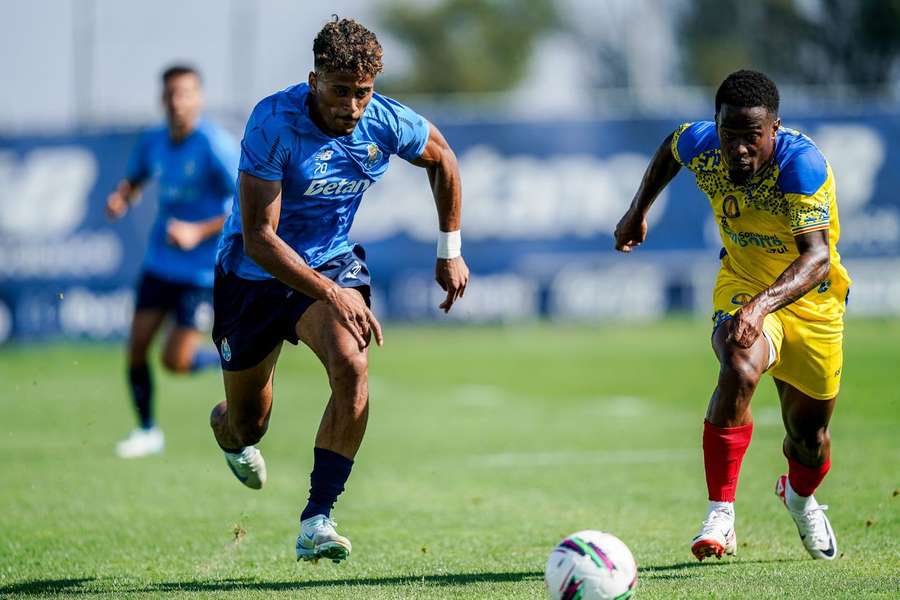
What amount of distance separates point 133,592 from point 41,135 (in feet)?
60.8

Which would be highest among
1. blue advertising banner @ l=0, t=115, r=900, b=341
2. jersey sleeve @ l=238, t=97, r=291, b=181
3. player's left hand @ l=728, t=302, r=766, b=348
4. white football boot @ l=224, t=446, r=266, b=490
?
jersey sleeve @ l=238, t=97, r=291, b=181

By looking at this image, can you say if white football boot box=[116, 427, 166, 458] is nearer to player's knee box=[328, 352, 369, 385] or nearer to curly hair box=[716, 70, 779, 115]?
player's knee box=[328, 352, 369, 385]

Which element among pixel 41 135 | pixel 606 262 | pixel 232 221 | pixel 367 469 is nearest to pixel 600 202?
pixel 606 262

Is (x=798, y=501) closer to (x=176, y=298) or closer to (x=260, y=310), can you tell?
(x=260, y=310)

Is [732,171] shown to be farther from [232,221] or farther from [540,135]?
[540,135]

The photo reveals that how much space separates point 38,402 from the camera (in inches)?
608

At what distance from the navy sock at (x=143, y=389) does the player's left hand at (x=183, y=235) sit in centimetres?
122

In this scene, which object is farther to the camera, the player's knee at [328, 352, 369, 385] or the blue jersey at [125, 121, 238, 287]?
the blue jersey at [125, 121, 238, 287]

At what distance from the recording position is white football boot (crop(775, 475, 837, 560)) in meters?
6.50

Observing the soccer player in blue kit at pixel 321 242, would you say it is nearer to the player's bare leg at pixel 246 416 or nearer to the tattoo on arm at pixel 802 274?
the player's bare leg at pixel 246 416

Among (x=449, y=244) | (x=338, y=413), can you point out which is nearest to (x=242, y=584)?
(x=338, y=413)

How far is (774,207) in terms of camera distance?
6.28 meters

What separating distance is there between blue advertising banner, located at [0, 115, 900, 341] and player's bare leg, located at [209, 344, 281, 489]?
1507 centimetres

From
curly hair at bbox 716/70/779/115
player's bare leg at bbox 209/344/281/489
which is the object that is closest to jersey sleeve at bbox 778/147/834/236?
curly hair at bbox 716/70/779/115
